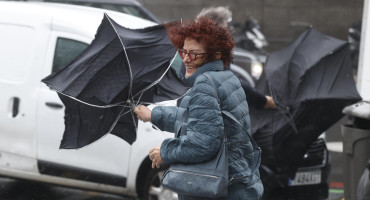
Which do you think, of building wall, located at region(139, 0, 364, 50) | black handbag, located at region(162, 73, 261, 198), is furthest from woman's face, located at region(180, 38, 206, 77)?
building wall, located at region(139, 0, 364, 50)

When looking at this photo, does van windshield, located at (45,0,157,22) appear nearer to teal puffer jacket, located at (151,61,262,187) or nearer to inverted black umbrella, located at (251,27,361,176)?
inverted black umbrella, located at (251,27,361,176)

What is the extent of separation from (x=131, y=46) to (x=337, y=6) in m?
17.0

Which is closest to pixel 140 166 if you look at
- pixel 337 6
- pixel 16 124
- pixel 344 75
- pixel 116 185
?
pixel 116 185

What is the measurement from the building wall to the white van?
1368 centimetres

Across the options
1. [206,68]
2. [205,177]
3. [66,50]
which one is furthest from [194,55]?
[66,50]

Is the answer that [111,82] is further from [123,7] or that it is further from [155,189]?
[123,7]

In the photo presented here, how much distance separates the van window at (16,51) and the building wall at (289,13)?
13757mm

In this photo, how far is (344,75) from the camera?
718 centimetres

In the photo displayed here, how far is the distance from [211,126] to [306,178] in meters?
3.53

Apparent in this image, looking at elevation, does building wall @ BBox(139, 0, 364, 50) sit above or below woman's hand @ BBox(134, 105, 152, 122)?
below

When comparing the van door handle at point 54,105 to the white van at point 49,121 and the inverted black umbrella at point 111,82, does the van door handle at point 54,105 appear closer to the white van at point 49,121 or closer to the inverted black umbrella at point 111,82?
the white van at point 49,121

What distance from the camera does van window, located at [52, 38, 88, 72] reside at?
714 cm

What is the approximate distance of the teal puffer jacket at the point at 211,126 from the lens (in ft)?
13.0

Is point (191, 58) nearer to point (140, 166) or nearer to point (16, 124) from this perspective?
point (140, 166)
